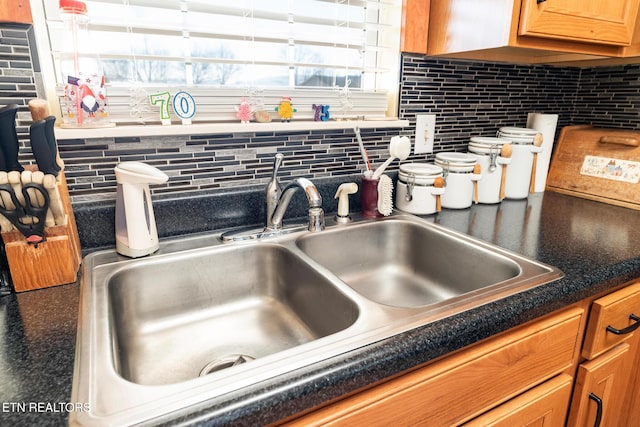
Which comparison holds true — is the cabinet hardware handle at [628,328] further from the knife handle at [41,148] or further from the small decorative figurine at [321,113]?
the knife handle at [41,148]

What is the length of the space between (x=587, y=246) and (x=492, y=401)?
0.50m

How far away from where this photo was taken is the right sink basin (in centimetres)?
101

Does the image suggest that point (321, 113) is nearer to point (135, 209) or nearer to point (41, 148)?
point (135, 209)

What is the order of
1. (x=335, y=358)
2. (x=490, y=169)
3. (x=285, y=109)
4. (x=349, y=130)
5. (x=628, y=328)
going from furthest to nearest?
(x=490, y=169) < (x=349, y=130) < (x=285, y=109) < (x=628, y=328) < (x=335, y=358)

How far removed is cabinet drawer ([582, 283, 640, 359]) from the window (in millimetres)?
830

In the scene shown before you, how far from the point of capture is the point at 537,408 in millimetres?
829

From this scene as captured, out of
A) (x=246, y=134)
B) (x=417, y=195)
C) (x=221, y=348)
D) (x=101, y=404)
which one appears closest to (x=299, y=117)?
(x=246, y=134)

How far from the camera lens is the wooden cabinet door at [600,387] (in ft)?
2.99

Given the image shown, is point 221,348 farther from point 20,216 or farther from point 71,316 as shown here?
point 20,216

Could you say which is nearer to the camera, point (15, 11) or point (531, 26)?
point (15, 11)

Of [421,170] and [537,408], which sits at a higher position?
[421,170]

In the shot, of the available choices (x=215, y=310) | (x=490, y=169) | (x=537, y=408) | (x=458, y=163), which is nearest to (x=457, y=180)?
(x=458, y=163)

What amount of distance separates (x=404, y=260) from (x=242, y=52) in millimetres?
778

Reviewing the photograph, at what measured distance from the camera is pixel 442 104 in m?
1.45
